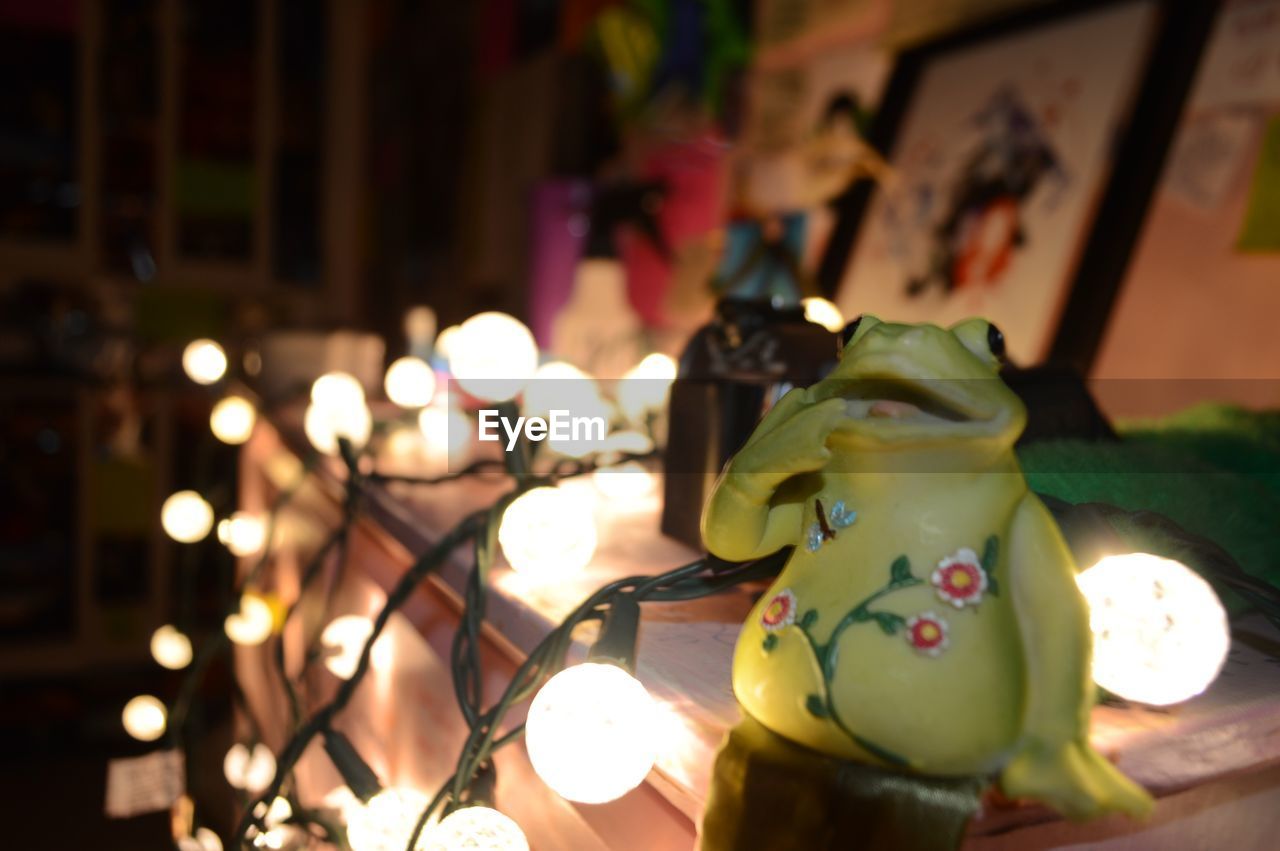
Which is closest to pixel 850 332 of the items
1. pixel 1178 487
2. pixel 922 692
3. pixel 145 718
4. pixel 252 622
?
pixel 922 692

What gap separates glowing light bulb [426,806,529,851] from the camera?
0.31m

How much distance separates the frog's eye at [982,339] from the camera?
10.2 inches

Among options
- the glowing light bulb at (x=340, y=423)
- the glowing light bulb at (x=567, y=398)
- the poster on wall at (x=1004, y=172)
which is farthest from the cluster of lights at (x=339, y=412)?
the poster on wall at (x=1004, y=172)

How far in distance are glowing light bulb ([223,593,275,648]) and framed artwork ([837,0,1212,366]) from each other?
68 cm

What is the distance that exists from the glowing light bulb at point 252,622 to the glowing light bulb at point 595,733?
72 cm

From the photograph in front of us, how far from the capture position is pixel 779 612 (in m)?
0.27

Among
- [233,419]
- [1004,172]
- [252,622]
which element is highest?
[1004,172]

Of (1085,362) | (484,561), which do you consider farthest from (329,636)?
(1085,362)

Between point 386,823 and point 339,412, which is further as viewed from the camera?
point 339,412

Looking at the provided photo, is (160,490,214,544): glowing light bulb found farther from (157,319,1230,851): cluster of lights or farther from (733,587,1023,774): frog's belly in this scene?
(733,587,1023,774): frog's belly

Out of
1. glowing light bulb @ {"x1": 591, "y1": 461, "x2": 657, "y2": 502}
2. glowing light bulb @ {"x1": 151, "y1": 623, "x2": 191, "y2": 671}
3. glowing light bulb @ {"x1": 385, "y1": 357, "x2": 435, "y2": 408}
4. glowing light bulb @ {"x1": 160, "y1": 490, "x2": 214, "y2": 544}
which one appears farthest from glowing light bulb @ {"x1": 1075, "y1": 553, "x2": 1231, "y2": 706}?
glowing light bulb @ {"x1": 151, "y1": 623, "x2": 191, "y2": 671}

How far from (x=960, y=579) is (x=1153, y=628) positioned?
9cm

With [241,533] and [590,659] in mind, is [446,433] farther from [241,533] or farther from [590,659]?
[590,659]

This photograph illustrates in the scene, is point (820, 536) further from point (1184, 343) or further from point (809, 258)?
point (809, 258)
